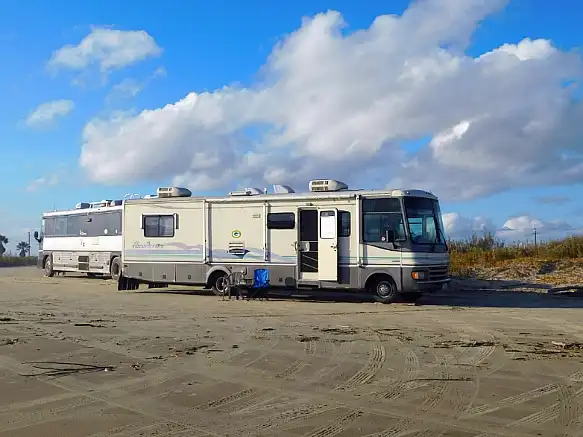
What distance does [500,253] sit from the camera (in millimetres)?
31625

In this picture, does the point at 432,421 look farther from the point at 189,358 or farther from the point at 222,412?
the point at 189,358

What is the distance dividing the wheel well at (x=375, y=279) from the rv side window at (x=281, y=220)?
2610mm

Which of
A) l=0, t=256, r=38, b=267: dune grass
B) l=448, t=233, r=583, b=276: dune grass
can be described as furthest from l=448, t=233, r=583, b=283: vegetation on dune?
l=0, t=256, r=38, b=267: dune grass

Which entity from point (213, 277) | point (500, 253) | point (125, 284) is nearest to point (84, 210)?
point (125, 284)

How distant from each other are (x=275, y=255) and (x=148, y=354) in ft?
30.3

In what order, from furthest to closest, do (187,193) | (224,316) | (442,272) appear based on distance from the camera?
1. (187,193)
2. (442,272)
3. (224,316)

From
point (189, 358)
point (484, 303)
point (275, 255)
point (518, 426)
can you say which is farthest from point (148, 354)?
point (484, 303)

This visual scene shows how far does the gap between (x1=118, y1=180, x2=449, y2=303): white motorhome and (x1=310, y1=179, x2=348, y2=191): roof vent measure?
0.09ft

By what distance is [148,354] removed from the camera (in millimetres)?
9633

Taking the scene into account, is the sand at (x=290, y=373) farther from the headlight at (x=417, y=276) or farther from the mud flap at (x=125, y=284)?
the mud flap at (x=125, y=284)

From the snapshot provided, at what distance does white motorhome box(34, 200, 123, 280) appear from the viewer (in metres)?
25.5

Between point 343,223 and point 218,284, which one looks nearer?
point 343,223

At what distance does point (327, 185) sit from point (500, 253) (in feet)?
53.0

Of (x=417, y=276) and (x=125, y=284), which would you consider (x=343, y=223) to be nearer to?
(x=417, y=276)
